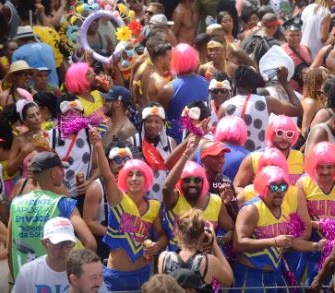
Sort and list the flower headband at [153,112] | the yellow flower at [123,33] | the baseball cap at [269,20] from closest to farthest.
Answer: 1. the flower headband at [153,112]
2. the yellow flower at [123,33]
3. the baseball cap at [269,20]

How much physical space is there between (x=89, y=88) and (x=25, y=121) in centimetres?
109

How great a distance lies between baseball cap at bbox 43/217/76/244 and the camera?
7.53 meters

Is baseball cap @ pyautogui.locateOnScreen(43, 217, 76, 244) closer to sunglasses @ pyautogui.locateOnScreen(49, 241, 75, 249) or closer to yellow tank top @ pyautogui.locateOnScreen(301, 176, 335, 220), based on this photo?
sunglasses @ pyautogui.locateOnScreen(49, 241, 75, 249)

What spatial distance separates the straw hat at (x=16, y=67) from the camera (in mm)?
11762

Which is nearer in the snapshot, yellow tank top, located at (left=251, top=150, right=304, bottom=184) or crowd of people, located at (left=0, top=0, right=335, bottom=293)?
crowd of people, located at (left=0, top=0, right=335, bottom=293)

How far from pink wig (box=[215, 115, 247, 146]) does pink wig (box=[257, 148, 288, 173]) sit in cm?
48

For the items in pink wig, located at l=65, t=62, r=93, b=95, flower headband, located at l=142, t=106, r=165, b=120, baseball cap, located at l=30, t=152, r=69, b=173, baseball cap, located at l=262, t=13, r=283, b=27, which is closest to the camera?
baseball cap, located at l=30, t=152, r=69, b=173

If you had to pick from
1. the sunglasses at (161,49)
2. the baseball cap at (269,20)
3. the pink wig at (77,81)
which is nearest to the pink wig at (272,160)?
the pink wig at (77,81)

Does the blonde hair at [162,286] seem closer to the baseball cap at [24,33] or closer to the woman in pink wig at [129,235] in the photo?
the woman in pink wig at [129,235]

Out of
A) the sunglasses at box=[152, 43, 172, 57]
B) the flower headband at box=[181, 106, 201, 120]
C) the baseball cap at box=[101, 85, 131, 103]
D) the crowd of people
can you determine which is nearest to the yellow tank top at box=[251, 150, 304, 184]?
the crowd of people

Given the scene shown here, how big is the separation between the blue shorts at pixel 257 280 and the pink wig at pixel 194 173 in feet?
2.16

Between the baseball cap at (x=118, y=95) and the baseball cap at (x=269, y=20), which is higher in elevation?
the baseball cap at (x=118, y=95)

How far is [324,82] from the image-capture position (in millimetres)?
11242

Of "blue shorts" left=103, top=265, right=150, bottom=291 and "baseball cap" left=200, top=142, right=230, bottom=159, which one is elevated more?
"baseball cap" left=200, top=142, right=230, bottom=159
